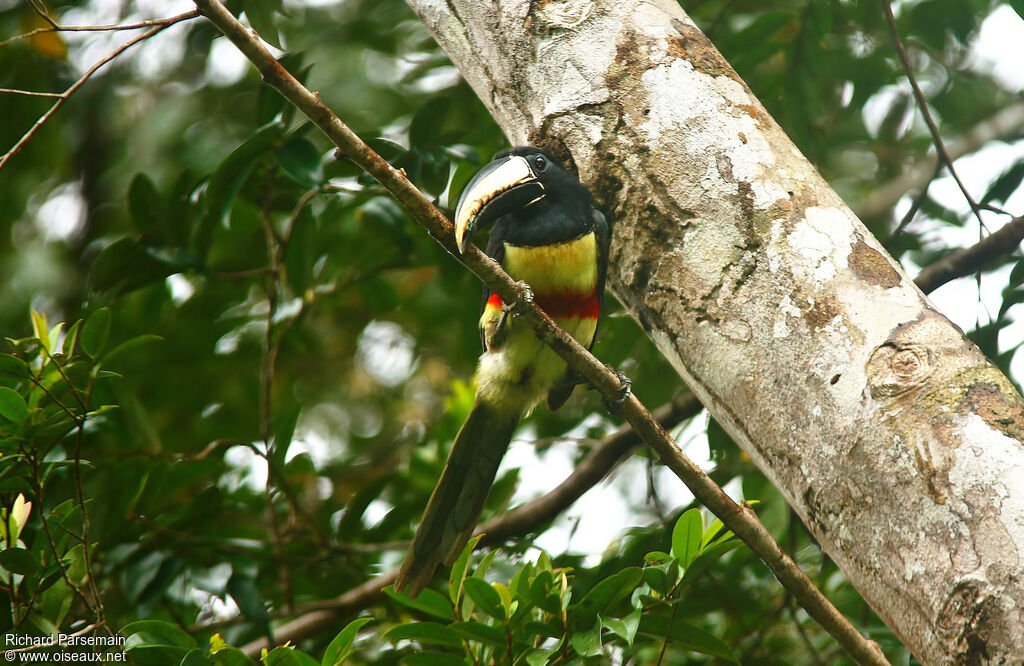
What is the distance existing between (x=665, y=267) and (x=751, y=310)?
0.27 metres

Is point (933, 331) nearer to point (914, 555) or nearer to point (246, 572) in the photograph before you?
point (914, 555)

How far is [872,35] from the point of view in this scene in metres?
3.88

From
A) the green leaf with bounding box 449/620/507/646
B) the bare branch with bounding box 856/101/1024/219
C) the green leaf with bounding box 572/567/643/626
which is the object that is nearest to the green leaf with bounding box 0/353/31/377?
the green leaf with bounding box 449/620/507/646

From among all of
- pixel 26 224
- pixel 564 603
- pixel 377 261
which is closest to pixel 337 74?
pixel 377 261

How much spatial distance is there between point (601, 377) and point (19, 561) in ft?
4.80

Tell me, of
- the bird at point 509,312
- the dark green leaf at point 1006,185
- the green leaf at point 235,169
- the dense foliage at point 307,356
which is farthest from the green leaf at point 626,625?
the dark green leaf at point 1006,185

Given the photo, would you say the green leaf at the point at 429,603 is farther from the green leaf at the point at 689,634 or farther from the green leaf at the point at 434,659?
the green leaf at the point at 689,634

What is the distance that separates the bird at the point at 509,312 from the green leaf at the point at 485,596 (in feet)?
2.50

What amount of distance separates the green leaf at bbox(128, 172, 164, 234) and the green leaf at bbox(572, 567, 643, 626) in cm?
212

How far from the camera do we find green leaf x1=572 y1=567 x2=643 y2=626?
200 cm

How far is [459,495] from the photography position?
9.58 feet

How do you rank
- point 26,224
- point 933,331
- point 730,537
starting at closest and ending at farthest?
point 933,331 → point 730,537 → point 26,224

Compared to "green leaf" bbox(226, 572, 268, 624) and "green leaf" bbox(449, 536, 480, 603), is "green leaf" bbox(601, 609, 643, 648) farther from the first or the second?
"green leaf" bbox(226, 572, 268, 624)

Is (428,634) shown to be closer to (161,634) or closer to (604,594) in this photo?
(604,594)
